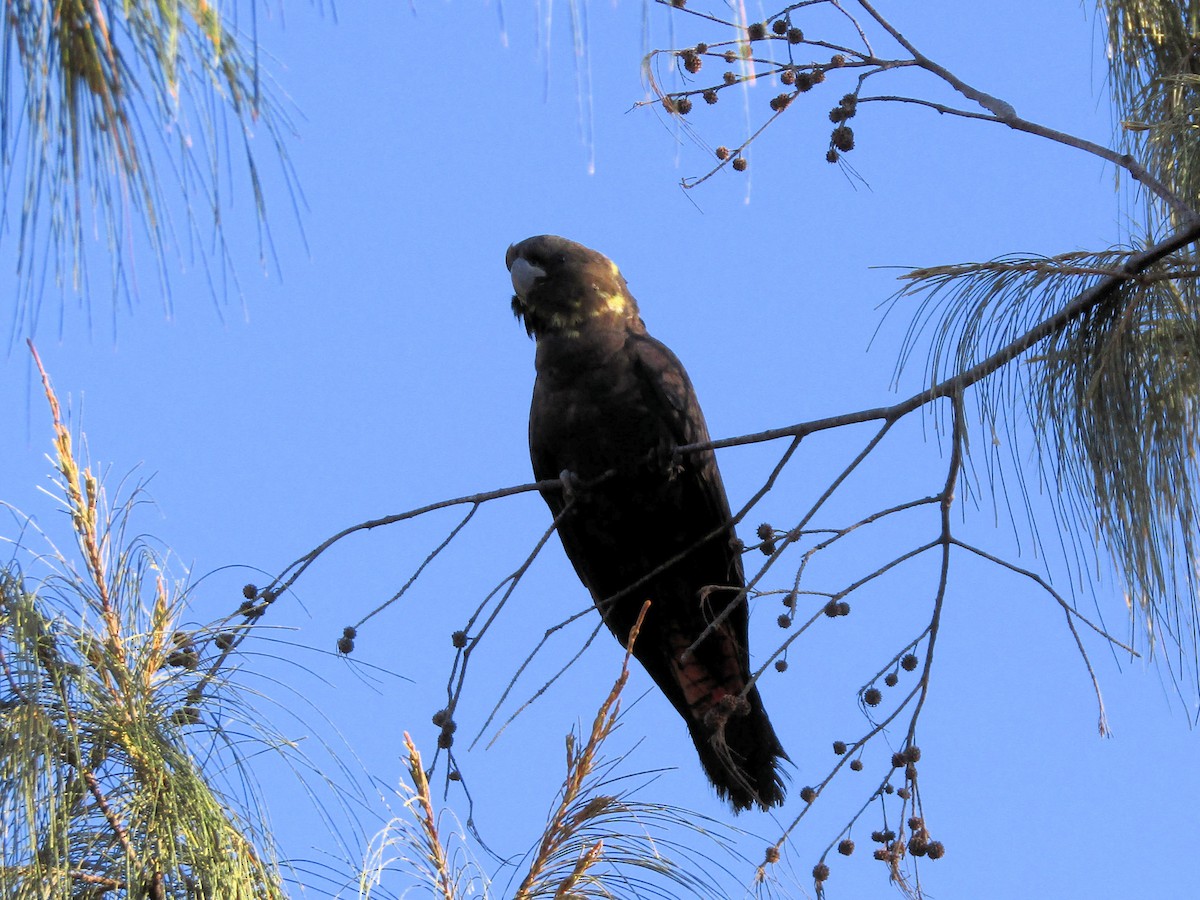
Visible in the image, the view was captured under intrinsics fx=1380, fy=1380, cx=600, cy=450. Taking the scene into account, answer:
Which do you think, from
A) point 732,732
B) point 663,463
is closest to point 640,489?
point 663,463

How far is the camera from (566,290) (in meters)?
3.85

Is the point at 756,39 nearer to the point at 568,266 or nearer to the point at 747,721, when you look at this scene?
the point at 568,266

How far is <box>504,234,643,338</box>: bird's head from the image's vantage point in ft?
12.5

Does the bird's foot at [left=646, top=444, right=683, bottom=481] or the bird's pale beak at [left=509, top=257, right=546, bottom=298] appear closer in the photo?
the bird's foot at [left=646, top=444, right=683, bottom=481]

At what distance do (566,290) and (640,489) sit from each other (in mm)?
617

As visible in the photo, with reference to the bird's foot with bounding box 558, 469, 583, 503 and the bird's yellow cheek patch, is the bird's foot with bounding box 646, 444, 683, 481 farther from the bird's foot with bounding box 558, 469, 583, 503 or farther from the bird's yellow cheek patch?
the bird's yellow cheek patch

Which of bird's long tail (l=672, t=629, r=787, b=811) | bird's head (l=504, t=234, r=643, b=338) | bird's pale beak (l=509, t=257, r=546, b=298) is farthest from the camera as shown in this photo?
bird's pale beak (l=509, t=257, r=546, b=298)

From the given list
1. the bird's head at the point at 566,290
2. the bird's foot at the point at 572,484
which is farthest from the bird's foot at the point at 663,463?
the bird's head at the point at 566,290

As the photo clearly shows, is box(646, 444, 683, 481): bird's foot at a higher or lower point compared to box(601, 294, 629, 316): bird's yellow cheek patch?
lower

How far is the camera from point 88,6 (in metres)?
1.32

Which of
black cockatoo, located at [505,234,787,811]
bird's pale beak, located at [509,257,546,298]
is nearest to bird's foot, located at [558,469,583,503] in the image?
black cockatoo, located at [505,234,787,811]

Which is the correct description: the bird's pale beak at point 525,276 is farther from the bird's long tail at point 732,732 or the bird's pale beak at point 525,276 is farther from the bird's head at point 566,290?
the bird's long tail at point 732,732

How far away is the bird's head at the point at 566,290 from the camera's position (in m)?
3.82

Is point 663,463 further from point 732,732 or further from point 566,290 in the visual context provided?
point 732,732
